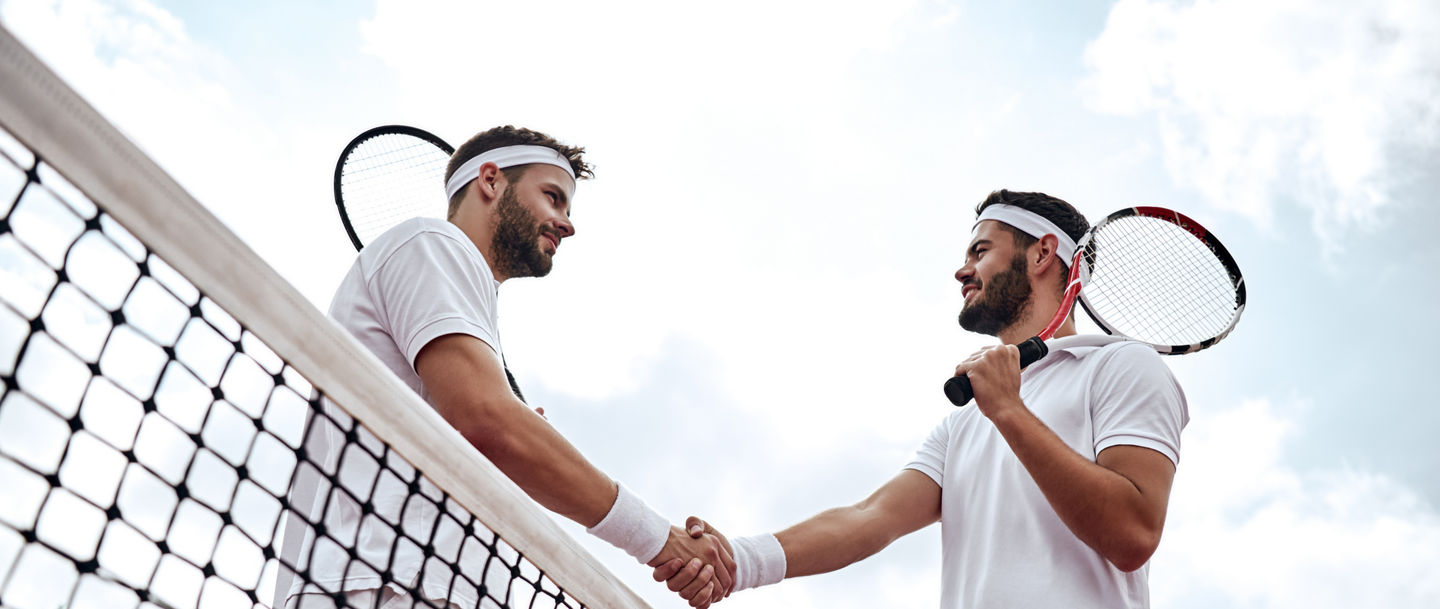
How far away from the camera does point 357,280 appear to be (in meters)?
2.72

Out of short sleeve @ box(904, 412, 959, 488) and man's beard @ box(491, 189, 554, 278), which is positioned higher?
man's beard @ box(491, 189, 554, 278)

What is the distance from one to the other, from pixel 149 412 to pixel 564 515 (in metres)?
1.23

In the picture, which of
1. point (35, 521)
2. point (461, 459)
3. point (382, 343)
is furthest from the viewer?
point (382, 343)

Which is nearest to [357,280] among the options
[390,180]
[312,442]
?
[312,442]

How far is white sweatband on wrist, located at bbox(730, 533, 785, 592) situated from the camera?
320cm

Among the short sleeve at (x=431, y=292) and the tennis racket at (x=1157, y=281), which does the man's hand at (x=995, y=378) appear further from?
the short sleeve at (x=431, y=292)

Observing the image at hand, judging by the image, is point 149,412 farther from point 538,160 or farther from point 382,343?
point 538,160

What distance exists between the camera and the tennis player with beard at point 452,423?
2.20m

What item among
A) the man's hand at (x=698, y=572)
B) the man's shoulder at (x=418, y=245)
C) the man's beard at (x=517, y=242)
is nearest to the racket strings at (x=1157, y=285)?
the man's hand at (x=698, y=572)

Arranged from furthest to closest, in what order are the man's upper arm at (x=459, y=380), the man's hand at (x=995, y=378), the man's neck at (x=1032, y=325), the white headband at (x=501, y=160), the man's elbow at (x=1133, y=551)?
the white headband at (x=501, y=160)
the man's neck at (x=1032, y=325)
the man's hand at (x=995, y=378)
the man's elbow at (x=1133, y=551)
the man's upper arm at (x=459, y=380)

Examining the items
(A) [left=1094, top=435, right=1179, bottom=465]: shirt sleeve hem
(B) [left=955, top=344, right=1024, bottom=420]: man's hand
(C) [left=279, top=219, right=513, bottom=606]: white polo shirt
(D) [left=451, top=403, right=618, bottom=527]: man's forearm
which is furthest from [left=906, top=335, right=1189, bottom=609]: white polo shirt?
(C) [left=279, top=219, right=513, bottom=606]: white polo shirt

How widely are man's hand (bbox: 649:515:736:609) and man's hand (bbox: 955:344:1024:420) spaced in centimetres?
81

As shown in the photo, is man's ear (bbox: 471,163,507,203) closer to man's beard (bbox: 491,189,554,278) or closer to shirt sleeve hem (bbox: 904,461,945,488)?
man's beard (bbox: 491,189,554,278)

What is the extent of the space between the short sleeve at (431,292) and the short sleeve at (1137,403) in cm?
153
